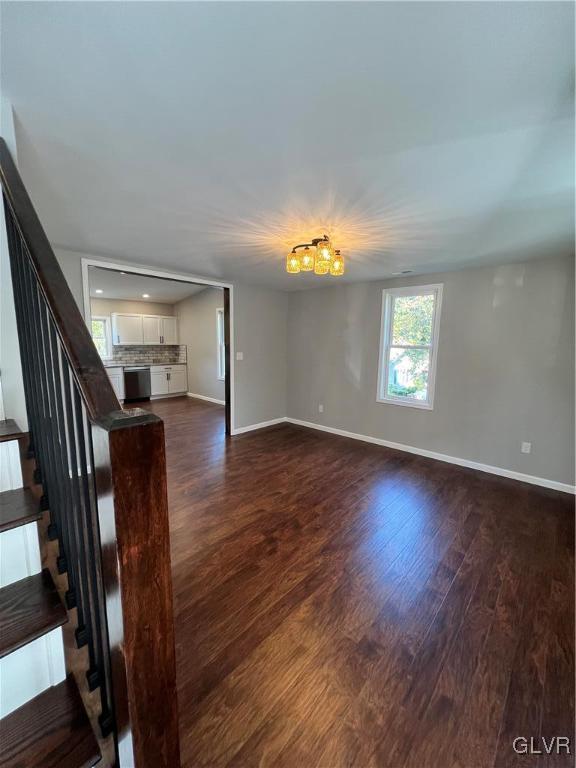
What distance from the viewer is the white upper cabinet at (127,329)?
6887 mm

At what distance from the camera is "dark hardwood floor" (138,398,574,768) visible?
1.18 m

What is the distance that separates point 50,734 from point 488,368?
410cm

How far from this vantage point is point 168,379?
7.41m

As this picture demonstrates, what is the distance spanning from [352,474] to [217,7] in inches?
135

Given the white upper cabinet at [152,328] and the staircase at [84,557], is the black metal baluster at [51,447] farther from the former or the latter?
the white upper cabinet at [152,328]

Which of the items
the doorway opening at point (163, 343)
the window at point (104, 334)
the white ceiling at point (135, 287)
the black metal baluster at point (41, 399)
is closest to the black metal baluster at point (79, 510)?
the black metal baluster at point (41, 399)

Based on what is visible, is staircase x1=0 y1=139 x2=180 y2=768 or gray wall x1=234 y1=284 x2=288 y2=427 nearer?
staircase x1=0 y1=139 x2=180 y2=768

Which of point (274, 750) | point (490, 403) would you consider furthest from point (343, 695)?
point (490, 403)

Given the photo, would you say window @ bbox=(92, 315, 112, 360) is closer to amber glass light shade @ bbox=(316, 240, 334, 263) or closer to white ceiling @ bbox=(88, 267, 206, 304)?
white ceiling @ bbox=(88, 267, 206, 304)

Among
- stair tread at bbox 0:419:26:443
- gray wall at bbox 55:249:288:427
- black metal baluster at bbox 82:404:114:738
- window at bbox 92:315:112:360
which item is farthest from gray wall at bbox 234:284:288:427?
black metal baluster at bbox 82:404:114:738

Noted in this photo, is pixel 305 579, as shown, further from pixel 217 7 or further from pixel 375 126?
pixel 217 7

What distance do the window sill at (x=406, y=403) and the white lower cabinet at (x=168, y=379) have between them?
512cm

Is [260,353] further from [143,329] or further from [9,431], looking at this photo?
[9,431]

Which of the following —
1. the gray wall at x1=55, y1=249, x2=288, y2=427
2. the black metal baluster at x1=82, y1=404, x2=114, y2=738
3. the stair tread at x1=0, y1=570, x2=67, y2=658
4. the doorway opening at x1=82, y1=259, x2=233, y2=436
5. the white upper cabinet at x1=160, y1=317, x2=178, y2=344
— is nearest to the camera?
the black metal baluster at x1=82, y1=404, x2=114, y2=738
